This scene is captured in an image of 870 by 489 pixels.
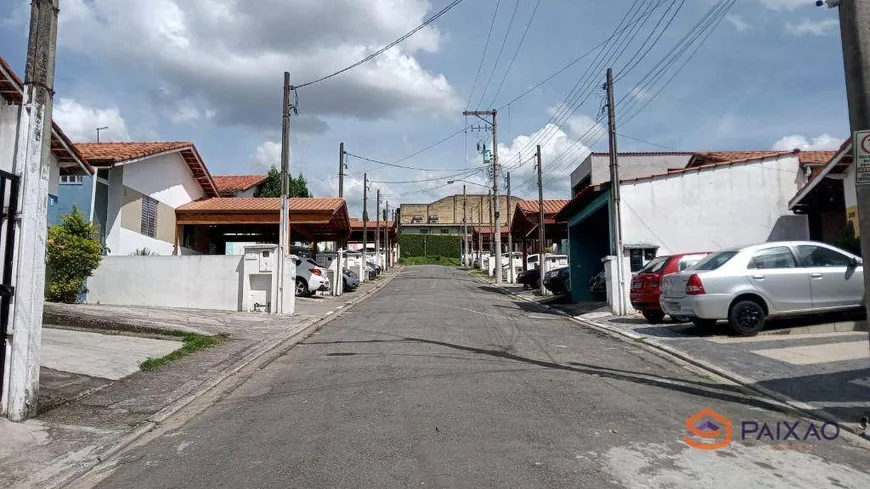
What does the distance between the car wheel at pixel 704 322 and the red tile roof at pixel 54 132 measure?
11.4m

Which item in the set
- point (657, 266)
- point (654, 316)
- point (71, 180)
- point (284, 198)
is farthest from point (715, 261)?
point (71, 180)

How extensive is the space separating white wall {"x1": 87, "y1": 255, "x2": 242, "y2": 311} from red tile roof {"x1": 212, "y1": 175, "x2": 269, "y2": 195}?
14.4 meters

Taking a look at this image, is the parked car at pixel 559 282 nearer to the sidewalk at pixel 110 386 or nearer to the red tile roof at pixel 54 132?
the sidewalk at pixel 110 386

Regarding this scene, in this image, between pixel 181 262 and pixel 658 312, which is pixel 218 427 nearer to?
pixel 658 312

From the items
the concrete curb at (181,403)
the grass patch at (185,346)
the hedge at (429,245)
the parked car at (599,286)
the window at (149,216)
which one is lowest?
the concrete curb at (181,403)

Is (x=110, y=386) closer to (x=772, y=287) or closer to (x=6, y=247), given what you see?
(x=6, y=247)

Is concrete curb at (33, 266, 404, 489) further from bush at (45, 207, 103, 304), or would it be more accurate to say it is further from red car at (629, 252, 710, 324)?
red car at (629, 252, 710, 324)

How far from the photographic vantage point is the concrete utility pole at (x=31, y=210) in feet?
19.9

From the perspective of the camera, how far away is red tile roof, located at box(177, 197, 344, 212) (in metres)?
21.8

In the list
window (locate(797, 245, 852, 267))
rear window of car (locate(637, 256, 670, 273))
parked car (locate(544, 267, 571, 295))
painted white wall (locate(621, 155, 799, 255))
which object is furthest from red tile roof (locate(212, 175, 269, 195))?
window (locate(797, 245, 852, 267))

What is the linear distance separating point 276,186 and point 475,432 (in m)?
35.7

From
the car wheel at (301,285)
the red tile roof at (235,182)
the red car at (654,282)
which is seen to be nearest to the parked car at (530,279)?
the car wheel at (301,285)

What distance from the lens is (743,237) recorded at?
694 inches

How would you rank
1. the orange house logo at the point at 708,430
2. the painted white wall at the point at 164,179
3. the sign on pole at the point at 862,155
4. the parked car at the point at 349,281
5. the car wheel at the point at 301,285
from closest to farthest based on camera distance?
the orange house logo at the point at 708,430 → the sign on pole at the point at 862,155 → the painted white wall at the point at 164,179 → the car wheel at the point at 301,285 → the parked car at the point at 349,281
